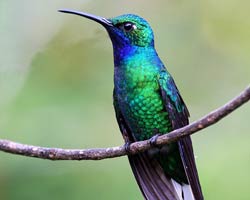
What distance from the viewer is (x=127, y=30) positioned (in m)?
3.90

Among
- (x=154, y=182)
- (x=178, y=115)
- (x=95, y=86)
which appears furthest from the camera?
(x=95, y=86)

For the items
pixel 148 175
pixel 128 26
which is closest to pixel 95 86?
pixel 128 26

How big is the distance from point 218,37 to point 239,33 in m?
0.38

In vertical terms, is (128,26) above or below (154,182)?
above

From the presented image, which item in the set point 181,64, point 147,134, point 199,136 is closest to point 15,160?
point 147,134

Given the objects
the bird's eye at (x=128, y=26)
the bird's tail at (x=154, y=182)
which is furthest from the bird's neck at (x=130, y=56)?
the bird's tail at (x=154, y=182)

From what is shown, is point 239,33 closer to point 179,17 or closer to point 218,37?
point 218,37

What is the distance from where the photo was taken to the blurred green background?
14.9 feet

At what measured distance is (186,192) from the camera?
3910mm

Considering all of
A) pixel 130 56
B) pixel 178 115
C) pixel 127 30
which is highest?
pixel 127 30

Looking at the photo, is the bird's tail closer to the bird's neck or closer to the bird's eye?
the bird's neck

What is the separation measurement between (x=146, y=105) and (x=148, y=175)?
19.3 inches

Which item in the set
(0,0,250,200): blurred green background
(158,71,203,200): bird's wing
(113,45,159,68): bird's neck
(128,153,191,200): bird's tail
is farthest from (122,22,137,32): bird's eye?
(0,0,250,200): blurred green background

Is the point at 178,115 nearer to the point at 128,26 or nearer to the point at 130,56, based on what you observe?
the point at 130,56
